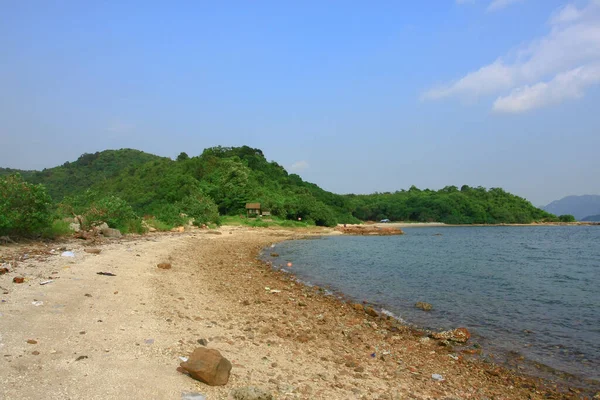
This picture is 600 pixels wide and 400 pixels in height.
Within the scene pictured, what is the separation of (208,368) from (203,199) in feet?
143

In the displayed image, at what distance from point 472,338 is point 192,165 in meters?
65.8

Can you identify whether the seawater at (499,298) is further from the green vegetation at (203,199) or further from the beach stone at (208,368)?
the green vegetation at (203,199)

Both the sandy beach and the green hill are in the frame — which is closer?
the sandy beach

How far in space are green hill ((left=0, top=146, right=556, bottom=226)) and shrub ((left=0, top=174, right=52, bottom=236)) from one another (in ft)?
25.2

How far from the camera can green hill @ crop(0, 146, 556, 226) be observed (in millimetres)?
53562

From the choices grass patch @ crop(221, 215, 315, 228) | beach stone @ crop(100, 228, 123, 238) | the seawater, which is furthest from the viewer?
grass patch @ crop(221, 215, 315, 228)

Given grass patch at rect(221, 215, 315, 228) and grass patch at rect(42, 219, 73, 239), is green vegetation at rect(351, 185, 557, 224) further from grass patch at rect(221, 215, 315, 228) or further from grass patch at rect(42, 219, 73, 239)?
grass patch at rect(42, 219, 73, 239)

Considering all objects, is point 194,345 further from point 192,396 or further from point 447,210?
point 447,210

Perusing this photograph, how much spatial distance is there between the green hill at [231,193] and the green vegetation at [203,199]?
0.16 meters

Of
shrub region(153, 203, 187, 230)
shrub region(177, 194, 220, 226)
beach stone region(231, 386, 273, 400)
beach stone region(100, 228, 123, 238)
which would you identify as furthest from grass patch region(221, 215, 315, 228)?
beach stone region(231, 386, 273, 400)

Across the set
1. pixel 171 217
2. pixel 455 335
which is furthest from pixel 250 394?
pixel 171 217

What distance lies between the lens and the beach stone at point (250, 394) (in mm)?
4383

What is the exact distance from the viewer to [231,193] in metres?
60.2

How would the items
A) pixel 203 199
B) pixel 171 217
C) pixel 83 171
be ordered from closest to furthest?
pixel 171 217 → pixel 203 199 → pixel 83 171
